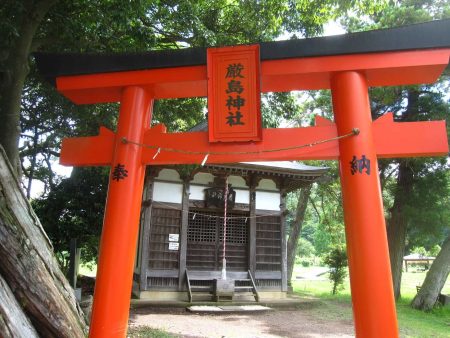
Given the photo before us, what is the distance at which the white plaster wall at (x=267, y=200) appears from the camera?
40.1ft

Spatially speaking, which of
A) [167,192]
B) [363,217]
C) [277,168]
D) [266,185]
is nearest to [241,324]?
[167,192]

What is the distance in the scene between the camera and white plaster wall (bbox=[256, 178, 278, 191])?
12383 millimetres

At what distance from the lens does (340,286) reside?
17.1 metres

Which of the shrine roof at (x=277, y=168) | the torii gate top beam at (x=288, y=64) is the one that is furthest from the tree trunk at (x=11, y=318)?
the shrine roof at (x=277, y=168)

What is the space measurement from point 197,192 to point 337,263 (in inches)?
295

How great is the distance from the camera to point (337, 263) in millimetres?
15383

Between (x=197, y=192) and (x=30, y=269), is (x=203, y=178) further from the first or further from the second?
(x=30, y=269)

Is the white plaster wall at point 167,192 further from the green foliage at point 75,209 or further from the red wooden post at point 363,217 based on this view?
the red wooden post at point 363,217

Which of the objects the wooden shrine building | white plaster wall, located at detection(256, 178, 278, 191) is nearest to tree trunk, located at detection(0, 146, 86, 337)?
the wooden shrine building

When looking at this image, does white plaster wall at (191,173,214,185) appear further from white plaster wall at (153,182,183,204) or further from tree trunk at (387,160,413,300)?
tree trunk at (387,160,413,300)

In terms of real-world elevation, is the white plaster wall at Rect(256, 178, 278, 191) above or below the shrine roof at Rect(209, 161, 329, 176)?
below

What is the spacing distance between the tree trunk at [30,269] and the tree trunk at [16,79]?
1676 millimetres

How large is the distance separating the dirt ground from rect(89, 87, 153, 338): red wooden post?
3.94 metres

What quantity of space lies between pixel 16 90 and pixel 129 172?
2.59m
